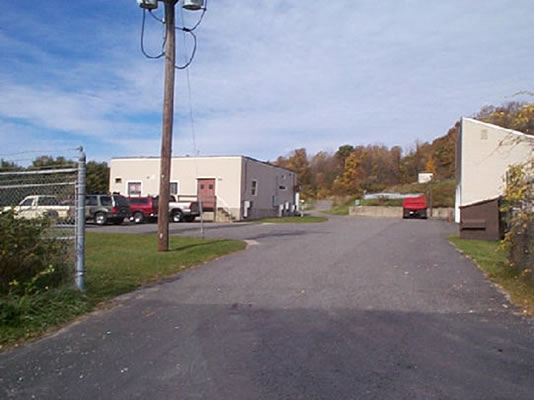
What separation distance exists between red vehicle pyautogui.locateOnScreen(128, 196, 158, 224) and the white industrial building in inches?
189

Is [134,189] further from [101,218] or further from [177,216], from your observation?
[101,218]

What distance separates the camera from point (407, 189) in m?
71.8

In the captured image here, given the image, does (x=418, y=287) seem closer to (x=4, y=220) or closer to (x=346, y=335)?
(x=346, y=335)

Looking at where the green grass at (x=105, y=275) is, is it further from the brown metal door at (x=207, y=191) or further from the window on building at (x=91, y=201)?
the brown metal door at (x=207, y=191)

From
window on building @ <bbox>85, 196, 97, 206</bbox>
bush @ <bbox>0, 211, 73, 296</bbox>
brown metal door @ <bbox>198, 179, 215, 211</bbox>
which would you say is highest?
brown metal door @ <bbox>198, 179, 215, 211</bbox>

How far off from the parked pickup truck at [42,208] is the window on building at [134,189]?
31.1 metres


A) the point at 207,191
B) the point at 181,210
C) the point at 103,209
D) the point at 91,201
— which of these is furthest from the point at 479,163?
the point at 91,201

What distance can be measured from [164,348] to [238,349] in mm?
786

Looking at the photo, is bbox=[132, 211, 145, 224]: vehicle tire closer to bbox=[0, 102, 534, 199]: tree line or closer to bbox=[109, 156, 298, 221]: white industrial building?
bbox=[109, 156, 298, 221]: white industrial building

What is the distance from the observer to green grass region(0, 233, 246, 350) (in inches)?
253

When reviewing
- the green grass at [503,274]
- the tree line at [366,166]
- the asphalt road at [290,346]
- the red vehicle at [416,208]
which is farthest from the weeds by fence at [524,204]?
the tree line at [366,166]

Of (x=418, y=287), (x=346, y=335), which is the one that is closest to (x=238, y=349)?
(x=346, y=335)

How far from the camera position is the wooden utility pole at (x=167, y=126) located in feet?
44.7

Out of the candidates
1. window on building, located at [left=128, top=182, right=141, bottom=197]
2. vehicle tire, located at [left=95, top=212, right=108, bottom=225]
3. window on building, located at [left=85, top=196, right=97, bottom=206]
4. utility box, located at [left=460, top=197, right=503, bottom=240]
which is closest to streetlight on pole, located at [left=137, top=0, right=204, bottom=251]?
utility box, located at [left=460, top=197, right=503, bottom=240]
